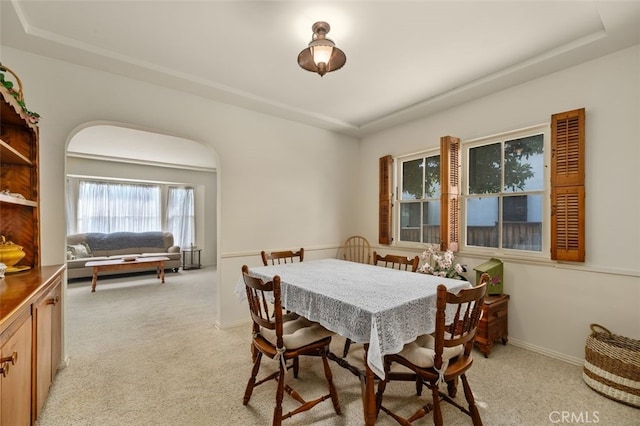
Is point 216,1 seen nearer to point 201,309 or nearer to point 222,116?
point 222,116

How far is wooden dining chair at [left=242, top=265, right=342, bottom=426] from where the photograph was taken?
1.68m

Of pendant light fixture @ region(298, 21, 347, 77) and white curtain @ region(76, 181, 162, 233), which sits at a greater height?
pendant light fixture @ region(298, 21, 347, 77)

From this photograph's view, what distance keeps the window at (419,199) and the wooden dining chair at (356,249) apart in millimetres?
628

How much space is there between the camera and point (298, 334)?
1.89m

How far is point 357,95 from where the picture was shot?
3.32 m

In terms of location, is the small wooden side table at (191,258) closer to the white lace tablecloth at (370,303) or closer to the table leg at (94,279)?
the table leg at (94,279)

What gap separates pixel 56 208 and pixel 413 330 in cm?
303

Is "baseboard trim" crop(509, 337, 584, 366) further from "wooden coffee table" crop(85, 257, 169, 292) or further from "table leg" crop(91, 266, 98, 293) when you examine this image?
"table leg" crop(91, 266, 98, 293)

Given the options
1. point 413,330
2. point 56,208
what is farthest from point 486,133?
point 56,208

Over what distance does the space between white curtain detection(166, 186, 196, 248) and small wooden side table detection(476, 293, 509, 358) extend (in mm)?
7148

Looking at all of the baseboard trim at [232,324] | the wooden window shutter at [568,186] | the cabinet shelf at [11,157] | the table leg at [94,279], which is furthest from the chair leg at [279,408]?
the table leg at [94,279]

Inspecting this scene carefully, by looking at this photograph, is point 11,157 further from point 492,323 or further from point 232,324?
point 492,323

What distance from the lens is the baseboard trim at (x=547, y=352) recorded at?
2.49 metres

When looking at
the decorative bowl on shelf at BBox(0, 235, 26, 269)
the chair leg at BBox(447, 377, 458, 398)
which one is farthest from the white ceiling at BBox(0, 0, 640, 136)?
the chair leg at BBox(447, 377, 458, 398)
